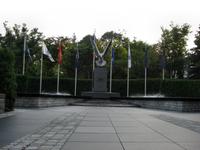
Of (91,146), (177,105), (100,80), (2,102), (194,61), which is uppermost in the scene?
(194,61)

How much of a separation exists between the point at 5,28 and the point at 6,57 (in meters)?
45.5

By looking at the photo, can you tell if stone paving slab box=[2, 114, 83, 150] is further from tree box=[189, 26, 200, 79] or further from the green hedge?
tree box=[189, 26, 200, 79]

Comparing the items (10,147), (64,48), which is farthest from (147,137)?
(64,48)

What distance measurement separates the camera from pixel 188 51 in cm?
6494

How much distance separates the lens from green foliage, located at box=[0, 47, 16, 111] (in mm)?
19905

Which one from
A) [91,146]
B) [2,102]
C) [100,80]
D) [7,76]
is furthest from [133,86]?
[91,146]

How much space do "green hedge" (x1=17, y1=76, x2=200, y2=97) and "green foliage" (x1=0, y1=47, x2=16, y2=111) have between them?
2095 cm

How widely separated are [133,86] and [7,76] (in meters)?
31.3

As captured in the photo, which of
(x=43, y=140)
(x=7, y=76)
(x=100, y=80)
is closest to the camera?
(x=43, y=140)

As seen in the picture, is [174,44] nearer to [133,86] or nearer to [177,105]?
[133,86]

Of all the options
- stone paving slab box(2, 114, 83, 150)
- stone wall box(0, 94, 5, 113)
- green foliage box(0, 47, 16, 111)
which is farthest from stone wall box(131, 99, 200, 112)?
stone paving slab box(2, 114, 83, 150)

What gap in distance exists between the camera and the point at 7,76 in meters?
20.0

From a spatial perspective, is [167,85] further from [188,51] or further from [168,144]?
[168,144]

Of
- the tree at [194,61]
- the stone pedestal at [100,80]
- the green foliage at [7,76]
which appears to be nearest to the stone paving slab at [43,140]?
the green foliage at [7,76]
